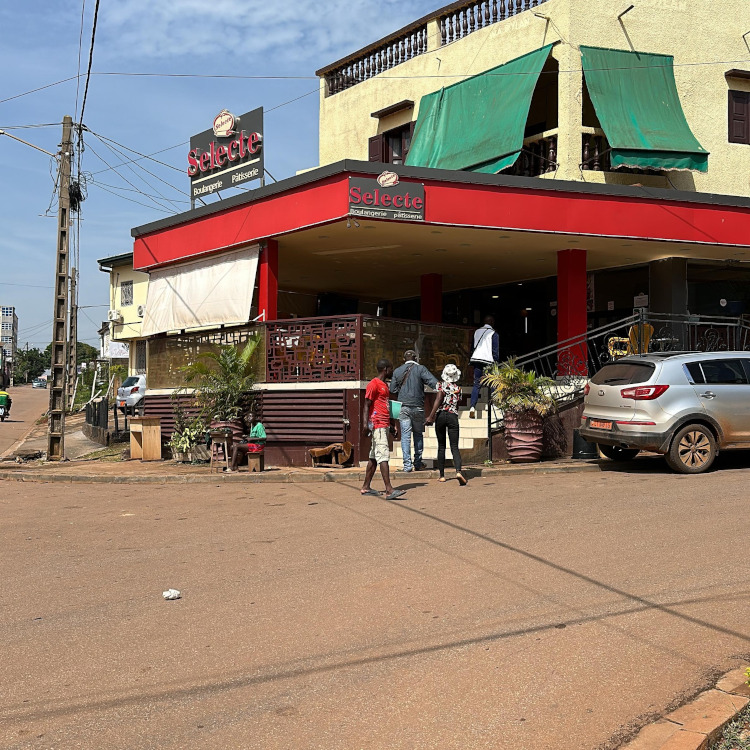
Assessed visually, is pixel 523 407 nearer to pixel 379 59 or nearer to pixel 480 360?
pixel 480 360

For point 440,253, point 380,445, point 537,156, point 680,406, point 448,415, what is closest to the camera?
point 380,445

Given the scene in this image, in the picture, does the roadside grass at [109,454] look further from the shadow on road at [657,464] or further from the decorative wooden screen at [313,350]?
the shadow on road at [657,464]

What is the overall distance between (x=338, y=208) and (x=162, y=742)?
12333mm

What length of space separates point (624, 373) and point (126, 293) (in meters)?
35.8

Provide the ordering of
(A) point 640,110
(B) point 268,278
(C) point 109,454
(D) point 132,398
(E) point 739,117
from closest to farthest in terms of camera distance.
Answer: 1. (B) point 268,278
2. (A) point 640,110
3. (E) point 739,117
4. (C) point 109,454
5. (D) point 132,398

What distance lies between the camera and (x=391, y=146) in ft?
76.4

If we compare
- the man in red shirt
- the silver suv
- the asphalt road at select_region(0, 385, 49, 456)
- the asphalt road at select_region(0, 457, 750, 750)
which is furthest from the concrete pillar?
the asphalt road at select_region(0, 385, 49, 456)

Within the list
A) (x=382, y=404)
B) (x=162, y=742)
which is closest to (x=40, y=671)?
(x=162, y=742)

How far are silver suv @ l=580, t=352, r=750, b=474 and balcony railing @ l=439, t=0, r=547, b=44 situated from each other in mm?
10076

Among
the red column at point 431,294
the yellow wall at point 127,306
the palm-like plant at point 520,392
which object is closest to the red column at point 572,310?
the palm-like plant at point 520,392

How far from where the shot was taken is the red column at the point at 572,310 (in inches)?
698

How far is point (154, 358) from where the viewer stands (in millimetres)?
19344

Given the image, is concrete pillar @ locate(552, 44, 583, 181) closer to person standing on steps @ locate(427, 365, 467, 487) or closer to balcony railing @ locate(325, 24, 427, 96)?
balcony railing @ locate(325, 24, 427, 96)

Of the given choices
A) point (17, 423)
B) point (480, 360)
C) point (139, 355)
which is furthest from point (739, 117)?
point (139, 355)
